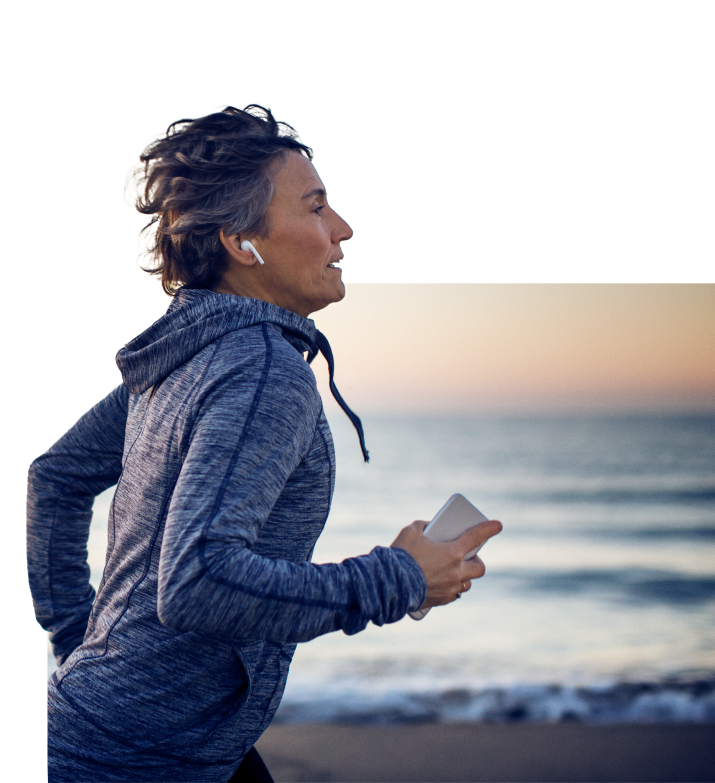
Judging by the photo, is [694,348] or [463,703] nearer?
[463,703]

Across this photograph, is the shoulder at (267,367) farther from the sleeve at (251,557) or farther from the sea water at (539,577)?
the sea water at (539,577)

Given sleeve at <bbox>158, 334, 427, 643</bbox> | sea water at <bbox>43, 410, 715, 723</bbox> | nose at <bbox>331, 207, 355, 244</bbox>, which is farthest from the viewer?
sea water at <bbox>43, 410, 715, 723</bbox>

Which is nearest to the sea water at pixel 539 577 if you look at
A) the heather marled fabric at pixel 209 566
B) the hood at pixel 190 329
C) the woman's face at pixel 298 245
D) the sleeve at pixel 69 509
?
the sleeve at pixel 69 509

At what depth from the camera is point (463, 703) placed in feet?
9.55

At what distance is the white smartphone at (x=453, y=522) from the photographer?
2.70ft

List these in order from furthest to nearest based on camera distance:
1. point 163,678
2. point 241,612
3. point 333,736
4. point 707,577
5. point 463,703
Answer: point 707,577 → point 463,703 → point 333,736 → point 163,678 → point 241,612

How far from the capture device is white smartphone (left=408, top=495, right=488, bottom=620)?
82 centimetres

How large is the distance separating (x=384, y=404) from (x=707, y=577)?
3945 millimetres

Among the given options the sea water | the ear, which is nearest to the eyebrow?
the ear

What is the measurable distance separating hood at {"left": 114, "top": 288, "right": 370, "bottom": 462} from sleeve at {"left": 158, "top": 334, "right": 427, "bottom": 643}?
108mm

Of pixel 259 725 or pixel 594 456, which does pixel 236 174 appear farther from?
pixel 594 456

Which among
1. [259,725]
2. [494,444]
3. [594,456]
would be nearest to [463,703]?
[259,725]

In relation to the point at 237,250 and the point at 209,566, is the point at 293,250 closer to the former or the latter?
the point at 237,250

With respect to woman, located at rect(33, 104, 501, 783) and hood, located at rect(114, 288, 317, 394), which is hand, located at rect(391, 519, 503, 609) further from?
hood, located at rect(114, 288, 317, 394)
